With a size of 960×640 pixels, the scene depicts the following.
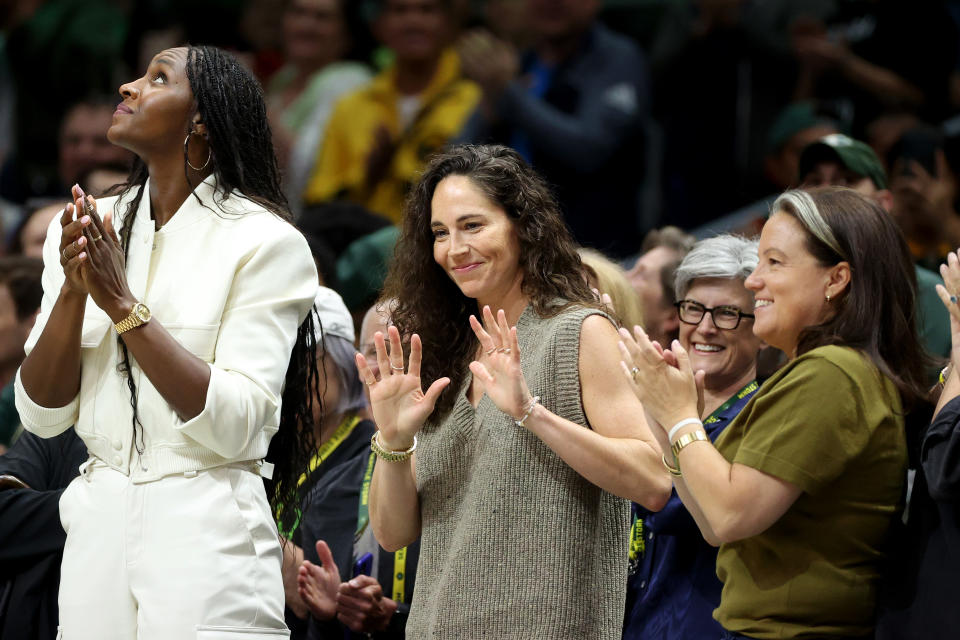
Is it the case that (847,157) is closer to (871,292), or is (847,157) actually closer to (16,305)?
(871,292)

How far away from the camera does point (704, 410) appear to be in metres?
3.48

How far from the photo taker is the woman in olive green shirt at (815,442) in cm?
251

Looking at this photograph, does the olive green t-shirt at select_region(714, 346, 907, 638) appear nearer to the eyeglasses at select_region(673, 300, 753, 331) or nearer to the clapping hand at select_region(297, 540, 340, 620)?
the eyeglasses at select_region(673, 300, 753, 331)

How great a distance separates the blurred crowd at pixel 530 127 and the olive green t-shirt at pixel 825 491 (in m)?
0.89

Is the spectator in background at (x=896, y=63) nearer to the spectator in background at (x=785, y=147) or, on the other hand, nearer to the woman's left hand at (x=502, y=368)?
the spectator in background at (x=785, y=147)

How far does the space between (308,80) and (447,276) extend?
4.33 metres

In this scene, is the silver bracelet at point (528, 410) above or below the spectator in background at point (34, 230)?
above

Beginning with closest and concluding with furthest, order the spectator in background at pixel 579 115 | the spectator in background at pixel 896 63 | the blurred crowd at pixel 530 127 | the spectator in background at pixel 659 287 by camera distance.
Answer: the blurred crowd at pixel 530 127
the spectator in background at pixel 659 287
the spectator in background at pixel 896 63
the spectator in background at pixel 579 115

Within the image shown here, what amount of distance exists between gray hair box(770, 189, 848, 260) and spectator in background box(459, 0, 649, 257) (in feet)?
10.1

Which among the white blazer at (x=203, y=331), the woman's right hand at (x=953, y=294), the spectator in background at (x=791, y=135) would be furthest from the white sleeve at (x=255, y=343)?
the spectator in background at (x=791, y=135)

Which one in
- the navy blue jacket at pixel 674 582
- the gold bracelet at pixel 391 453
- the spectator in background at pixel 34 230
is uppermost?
the gold bracelet at pixel 391 453

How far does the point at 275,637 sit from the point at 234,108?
3.42ft

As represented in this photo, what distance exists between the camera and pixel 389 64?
7.04m

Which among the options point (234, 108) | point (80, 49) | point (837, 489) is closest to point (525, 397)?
point (837, 489)
